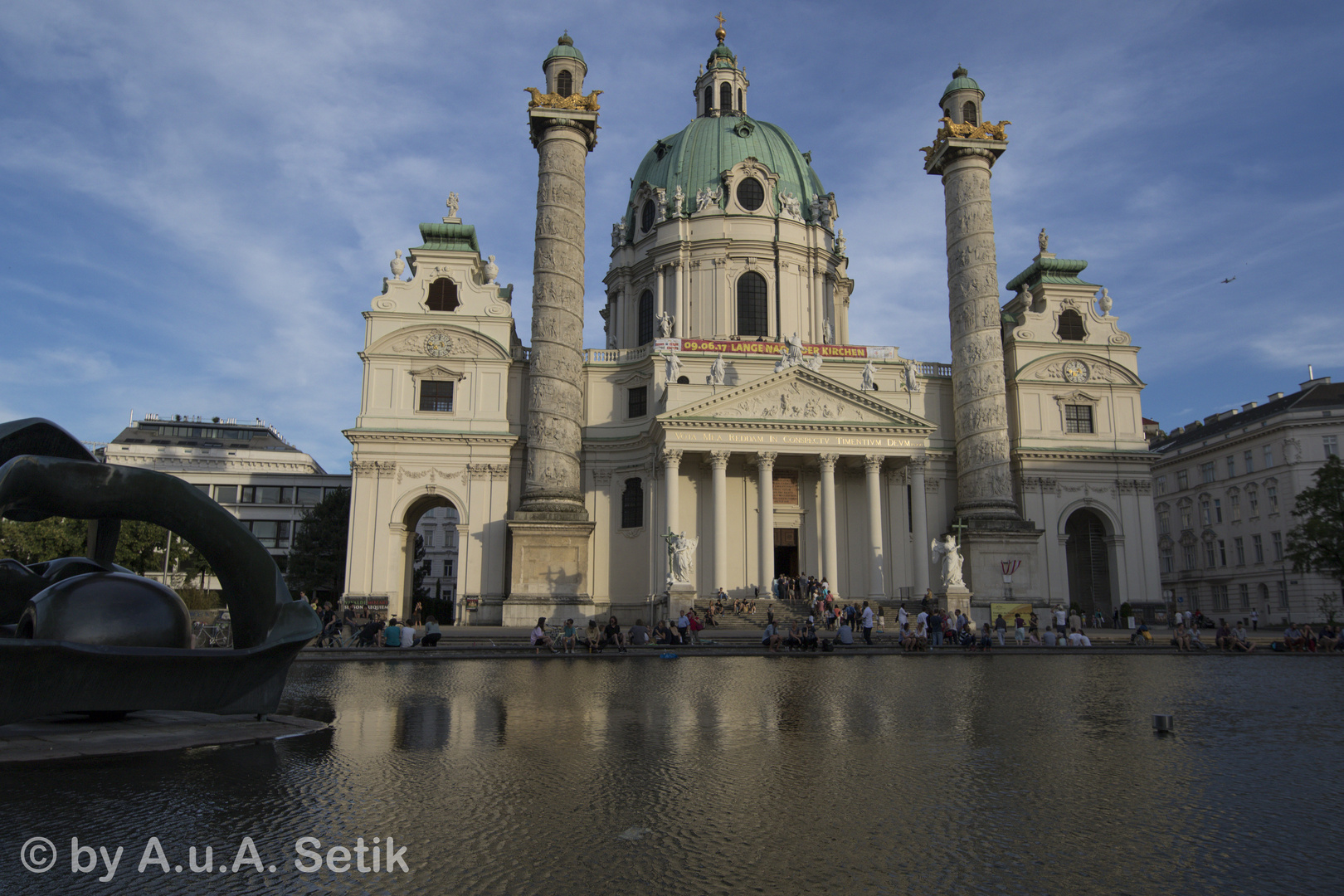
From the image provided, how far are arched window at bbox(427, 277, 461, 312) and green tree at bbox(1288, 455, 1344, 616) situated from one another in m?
38.8

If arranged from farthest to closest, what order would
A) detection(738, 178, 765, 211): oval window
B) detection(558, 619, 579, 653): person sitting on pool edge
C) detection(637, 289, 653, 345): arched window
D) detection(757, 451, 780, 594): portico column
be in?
1. detection(637, 289, 653, 345): arched window
2. detection(738, 178, 765, 211): oval window
3. detection(757, 451, 780, 594): portico column
4. detection(558, 619, 579, 653): person sitting on pool edge

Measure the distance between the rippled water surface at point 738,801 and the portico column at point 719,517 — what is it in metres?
26.1

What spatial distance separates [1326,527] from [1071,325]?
48.7ft

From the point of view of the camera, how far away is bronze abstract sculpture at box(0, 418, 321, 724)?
25.7 ft

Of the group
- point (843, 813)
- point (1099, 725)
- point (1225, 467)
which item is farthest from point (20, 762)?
point (1225, 467)

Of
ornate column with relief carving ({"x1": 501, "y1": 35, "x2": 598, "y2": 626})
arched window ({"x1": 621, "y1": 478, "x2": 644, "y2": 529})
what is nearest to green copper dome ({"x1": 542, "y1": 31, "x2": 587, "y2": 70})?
ornate column with relief carving ({"x1": 501, "y1": 35, "x2": 598, "y2": 626})

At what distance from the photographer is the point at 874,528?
39.1 metres

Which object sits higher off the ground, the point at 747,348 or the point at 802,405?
the point at 747,348

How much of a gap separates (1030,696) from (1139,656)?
500 inches

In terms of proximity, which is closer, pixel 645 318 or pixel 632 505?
pixel 632 505

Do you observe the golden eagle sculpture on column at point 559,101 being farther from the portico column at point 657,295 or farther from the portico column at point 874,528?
the portico column at point 874,528

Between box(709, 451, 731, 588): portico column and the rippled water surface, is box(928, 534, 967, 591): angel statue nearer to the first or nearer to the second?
box(709, 451, 731, 588): portico column

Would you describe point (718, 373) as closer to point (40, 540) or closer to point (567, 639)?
point (567, 639)

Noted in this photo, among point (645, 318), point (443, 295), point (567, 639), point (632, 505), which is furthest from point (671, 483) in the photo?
point (645, 318)
